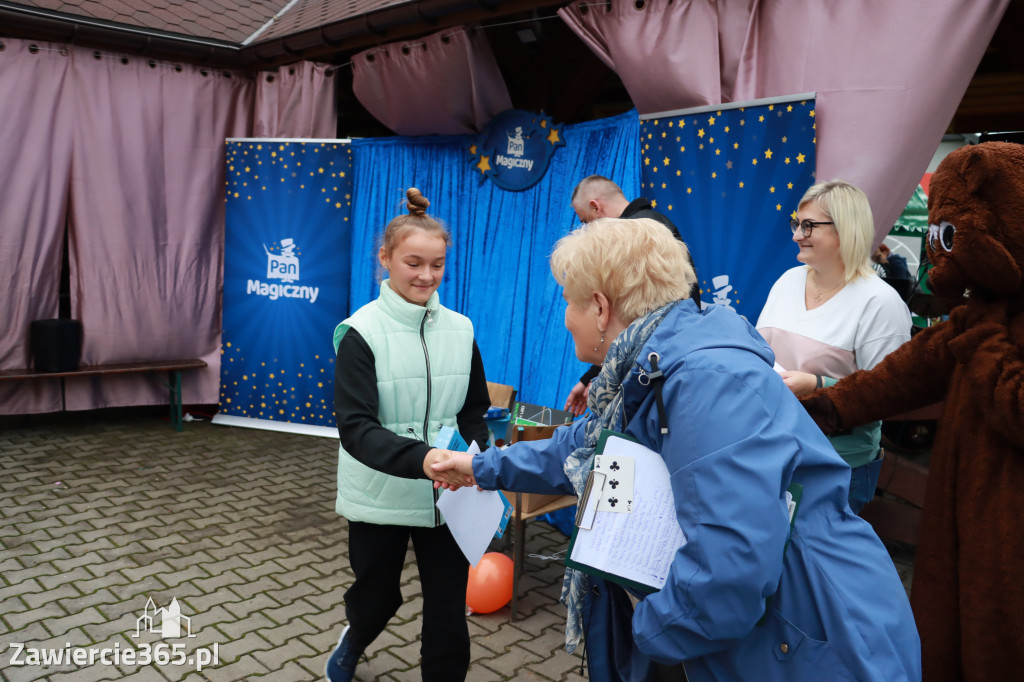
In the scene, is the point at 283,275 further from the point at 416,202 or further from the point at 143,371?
the point at 416,202

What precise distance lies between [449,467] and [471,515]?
26 centimetres

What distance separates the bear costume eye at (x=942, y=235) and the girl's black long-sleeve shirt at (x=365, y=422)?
70.4 inches

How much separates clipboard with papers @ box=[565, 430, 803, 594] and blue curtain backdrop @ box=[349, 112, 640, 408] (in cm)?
345

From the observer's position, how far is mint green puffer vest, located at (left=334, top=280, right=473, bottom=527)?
2715 millimetres

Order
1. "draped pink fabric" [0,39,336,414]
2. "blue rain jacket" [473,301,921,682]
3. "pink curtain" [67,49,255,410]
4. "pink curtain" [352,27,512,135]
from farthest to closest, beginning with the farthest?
"pink curtain" [67,49,255,410]
"draped pink fabric" [0,39,336,414]
"pink curtain" [352,27,512,135]
"blue rain jacket" [473,301,921,682]

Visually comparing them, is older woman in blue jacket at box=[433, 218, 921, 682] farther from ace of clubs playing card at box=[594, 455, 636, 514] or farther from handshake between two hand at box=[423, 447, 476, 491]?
handshake between two hand at box=[423, 447, 476, 491]

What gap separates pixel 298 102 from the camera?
721cm

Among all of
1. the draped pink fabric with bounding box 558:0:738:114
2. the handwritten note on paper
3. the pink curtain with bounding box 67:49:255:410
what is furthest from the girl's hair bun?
the pink curtain with bounding box 67:49:255:410

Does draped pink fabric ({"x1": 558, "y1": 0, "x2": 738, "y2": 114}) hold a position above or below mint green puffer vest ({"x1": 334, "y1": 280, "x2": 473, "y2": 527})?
above

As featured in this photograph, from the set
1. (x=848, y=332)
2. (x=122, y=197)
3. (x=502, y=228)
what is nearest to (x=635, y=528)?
(x=848, y=332)

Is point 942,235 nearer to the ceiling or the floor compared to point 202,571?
nearer to the ceiling

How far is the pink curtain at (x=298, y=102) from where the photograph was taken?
279 inches

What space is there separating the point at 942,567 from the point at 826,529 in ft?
3.61

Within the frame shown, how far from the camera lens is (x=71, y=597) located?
3.95m
